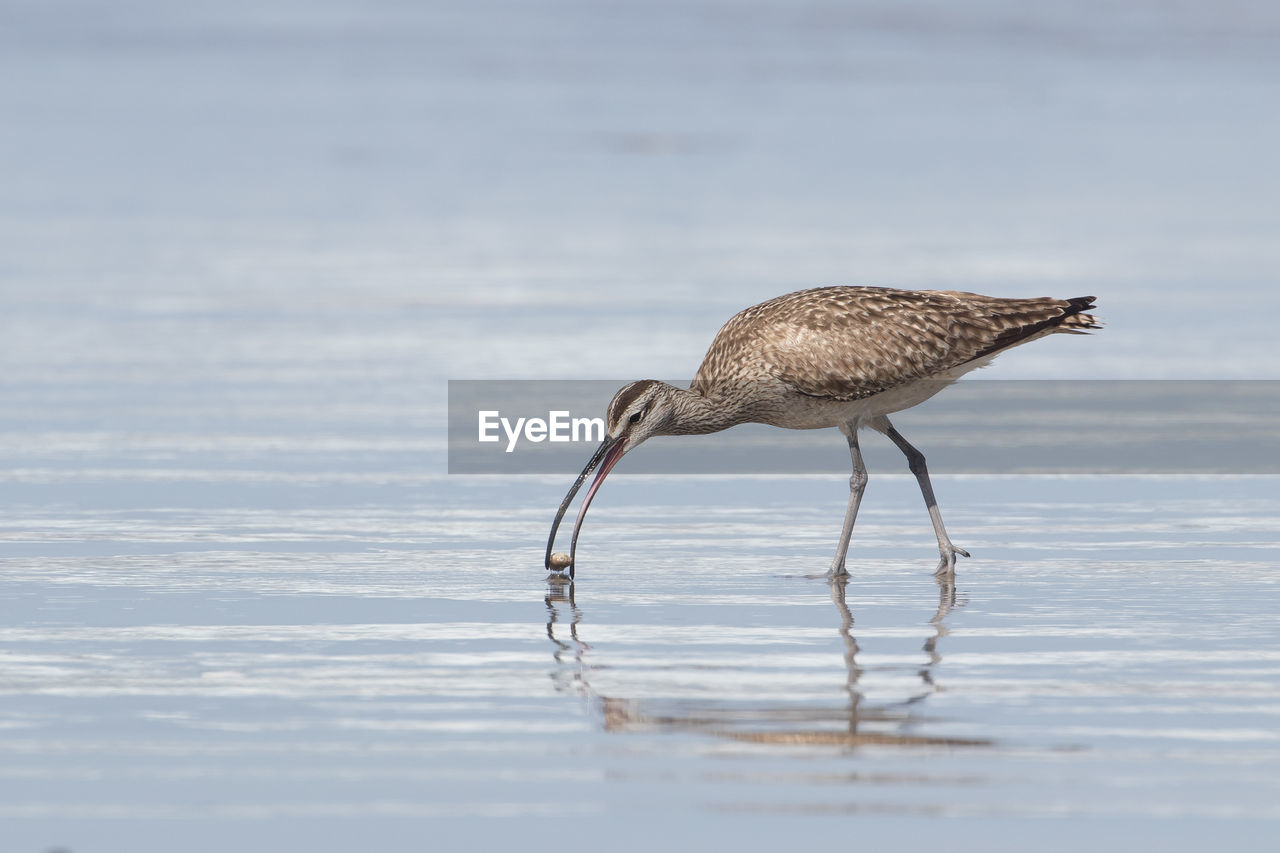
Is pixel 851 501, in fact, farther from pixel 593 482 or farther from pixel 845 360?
pixel 593 482


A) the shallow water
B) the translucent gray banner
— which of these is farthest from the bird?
the translucent gray banner

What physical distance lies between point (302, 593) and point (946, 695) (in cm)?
289

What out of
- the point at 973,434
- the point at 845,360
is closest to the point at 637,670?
the point at 845,360

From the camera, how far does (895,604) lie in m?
9.88

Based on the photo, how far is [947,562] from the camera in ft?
34.4

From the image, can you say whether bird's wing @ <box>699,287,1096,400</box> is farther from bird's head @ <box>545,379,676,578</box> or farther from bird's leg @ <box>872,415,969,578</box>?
bird's head @ <box>545,379,676,578</box>

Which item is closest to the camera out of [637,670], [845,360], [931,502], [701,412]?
[637,670]

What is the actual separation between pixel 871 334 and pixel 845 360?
0.72ft

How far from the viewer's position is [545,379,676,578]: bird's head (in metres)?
11.1

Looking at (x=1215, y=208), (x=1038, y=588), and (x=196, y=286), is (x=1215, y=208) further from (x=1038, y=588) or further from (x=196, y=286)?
(x=1038, y=588)

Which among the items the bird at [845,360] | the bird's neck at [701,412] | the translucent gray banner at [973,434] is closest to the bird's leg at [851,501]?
the bird at [845,360]

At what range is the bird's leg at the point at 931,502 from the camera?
10.5 metres

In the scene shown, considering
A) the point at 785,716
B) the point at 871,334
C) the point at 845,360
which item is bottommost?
the point at 785,716

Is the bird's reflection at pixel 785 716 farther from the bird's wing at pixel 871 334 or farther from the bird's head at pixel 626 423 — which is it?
the bird's wing at pixel 871 334
